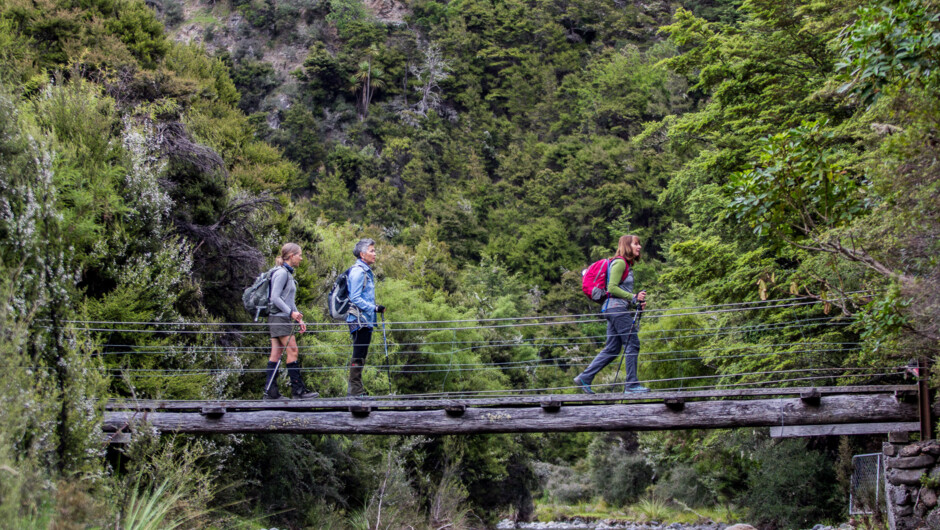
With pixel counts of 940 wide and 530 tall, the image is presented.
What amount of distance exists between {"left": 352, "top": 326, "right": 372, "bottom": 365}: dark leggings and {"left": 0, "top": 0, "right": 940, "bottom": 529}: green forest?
1.74 metres

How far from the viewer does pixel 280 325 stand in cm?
707

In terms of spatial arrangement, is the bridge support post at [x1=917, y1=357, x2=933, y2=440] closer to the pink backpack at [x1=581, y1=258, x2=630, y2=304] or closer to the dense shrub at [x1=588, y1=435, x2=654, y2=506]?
the pink backpack at [x1=581, y1=258, x2=630, y2=304]

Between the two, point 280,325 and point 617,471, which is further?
point 617,471

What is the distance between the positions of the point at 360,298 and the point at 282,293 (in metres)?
0.75

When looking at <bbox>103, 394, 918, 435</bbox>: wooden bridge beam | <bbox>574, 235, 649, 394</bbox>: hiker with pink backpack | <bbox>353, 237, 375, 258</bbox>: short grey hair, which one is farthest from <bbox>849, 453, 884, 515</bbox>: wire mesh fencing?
<bbox>353, 237, 375, 258</bbox>: short grey hair

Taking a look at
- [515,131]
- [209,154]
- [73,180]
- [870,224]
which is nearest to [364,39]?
[515,131]

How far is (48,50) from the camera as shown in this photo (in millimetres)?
15453

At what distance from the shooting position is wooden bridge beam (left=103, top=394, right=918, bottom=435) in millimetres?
6977

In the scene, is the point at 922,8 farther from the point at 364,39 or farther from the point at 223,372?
the point at 364,39

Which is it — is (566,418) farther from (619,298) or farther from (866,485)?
(866,485)

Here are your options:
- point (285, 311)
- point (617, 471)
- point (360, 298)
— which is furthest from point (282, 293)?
point (617, 471)

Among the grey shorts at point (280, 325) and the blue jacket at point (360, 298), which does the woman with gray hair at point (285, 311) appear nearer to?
the grey shorts at point (280, 325)

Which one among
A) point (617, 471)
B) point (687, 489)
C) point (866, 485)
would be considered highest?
point (866, 485)

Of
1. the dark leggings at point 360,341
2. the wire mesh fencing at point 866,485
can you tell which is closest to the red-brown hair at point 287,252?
the dark leggings at point 360,341
